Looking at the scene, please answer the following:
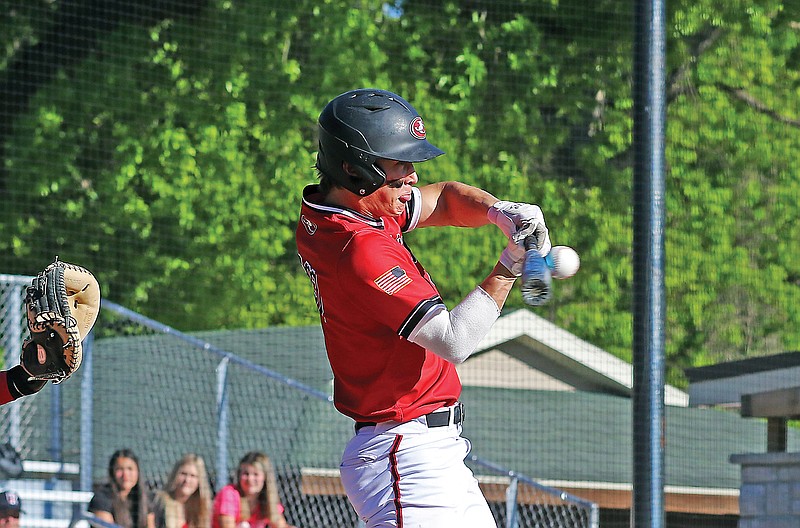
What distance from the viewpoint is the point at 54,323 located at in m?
3.23

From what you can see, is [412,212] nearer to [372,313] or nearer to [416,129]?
[416,129]

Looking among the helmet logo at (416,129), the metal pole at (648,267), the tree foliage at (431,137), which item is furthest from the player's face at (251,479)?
the tree foliage at (431,137)

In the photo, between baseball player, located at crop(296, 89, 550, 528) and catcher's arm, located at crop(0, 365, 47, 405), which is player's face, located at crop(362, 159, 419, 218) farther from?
catcher's arm, located at crop(0, 365, 47, 405)

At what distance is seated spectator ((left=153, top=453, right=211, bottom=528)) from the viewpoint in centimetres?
756

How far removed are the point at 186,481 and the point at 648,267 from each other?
384 cm

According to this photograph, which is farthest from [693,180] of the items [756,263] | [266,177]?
[266,177]

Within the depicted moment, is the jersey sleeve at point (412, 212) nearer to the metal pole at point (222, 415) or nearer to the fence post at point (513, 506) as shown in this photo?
the fence post at point (513, 506)

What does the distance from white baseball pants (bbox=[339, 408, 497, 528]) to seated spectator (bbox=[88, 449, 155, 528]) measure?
14.9 feet

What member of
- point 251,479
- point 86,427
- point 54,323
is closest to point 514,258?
point 54,323

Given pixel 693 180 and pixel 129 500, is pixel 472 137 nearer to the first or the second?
pixel 693 180

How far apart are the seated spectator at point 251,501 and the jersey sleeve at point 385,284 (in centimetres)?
460

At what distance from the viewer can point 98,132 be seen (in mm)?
13281

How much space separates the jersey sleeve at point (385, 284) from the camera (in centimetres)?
297

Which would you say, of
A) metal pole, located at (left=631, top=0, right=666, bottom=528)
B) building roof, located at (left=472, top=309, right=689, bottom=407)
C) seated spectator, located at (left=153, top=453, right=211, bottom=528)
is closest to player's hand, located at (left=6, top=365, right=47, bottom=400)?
metal pole, located at (left=631, top=0, right=666, bottom=528)
